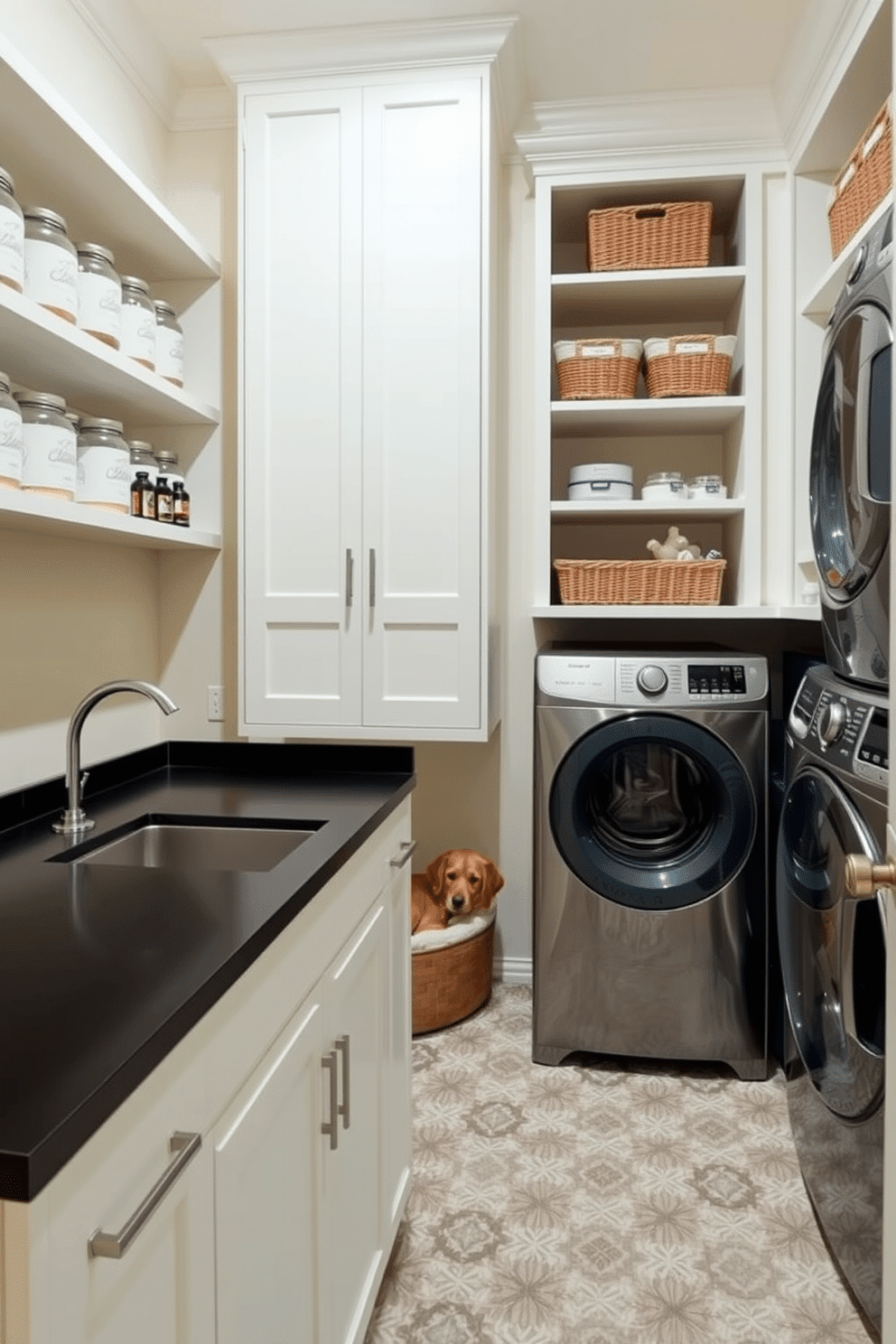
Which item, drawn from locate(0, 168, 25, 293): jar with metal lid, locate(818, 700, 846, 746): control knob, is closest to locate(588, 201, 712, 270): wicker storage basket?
locate(818, 700, 846, 746): control knob

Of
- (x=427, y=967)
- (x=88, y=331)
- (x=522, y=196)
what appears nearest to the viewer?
(x=88, y=331)

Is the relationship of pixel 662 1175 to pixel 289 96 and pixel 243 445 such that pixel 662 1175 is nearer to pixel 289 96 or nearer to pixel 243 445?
pixel 243 445

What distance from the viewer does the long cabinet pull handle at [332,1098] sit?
3.89 ft

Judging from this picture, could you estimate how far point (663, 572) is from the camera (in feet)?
8.35

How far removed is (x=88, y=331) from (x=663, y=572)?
5.13ft

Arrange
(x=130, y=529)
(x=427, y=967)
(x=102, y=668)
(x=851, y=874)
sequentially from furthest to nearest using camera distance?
(x=427, y=967), (x=102, y=668), (x=130, y=529), (x=851, y=874)

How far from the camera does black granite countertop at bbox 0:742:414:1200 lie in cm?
65

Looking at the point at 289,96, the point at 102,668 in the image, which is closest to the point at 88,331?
the point at 102,668

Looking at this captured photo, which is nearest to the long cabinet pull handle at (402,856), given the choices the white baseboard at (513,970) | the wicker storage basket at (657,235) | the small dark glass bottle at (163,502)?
the small dark glass bottle at (163,502)

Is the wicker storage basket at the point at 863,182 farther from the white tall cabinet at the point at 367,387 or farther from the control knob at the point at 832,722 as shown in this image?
the control knob at the point at 832,722

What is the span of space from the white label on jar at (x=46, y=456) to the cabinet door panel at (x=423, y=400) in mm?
882

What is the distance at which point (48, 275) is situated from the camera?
160cm

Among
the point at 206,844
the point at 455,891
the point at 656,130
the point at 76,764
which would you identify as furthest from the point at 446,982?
the point at 656,130

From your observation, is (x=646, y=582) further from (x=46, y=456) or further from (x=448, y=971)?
(x=46, y=456)
